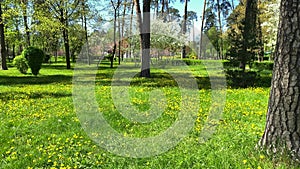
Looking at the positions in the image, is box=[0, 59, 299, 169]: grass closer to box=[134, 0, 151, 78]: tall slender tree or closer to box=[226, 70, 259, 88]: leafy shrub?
box=[226, 70, 259, 88]: leafy shrub


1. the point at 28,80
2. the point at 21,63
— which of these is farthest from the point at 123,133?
the point at 21,63

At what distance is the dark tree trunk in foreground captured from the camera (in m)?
2.91

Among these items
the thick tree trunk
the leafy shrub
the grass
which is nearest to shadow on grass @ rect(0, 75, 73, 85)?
the thick tree trunk

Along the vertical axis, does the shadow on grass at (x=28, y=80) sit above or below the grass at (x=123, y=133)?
above

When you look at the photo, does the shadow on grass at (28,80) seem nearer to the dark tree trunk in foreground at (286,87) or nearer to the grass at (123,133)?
the grass at (123,133)

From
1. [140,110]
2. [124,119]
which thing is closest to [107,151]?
[124,119]

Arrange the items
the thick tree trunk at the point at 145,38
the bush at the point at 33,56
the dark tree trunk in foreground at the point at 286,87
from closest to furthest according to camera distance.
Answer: the dark tree trunk in foreground at the point at 286,87
the thick tree trunk at the point at 145,38
the bush at the point at 33,56

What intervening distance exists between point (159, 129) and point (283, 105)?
2270 mm

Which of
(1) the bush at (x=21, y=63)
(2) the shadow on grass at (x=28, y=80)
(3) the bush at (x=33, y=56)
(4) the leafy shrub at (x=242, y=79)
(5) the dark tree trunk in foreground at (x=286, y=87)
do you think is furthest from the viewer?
(1) the bush at (x=21, y=63)

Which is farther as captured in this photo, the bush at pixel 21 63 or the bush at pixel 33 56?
the bush at pixel 21 63

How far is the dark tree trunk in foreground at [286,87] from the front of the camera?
291cm

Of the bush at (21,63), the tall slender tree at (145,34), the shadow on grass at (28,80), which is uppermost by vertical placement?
the tall slender tree at (145,34)

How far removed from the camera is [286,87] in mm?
2994

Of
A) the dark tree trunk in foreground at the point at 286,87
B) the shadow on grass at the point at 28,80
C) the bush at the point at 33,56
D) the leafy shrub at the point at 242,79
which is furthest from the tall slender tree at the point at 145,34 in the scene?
the dark tree trunk in foreground at the point at 286,87
